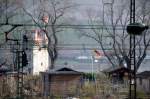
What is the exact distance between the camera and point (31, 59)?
3406cm

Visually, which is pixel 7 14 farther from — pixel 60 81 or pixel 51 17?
pixel 60 81

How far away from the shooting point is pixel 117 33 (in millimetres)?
31594

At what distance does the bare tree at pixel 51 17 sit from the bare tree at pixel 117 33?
202cm

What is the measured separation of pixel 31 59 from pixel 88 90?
1036cm

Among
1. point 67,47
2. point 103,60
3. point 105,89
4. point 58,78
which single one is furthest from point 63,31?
point 105,89

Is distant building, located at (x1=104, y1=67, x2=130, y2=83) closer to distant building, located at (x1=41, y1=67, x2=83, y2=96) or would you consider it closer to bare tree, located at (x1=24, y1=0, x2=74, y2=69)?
distant building, located at (x1=41, y1=67, x2=83, y2=96)

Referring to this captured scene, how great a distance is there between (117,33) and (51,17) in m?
4.57

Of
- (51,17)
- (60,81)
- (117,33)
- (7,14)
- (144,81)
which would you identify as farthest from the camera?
(117,33)

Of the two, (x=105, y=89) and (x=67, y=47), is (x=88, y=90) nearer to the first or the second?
(x=105, y=89)

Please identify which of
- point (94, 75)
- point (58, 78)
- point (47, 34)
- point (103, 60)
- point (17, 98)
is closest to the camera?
point (17, 98)

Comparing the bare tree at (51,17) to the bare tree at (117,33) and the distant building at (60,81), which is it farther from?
the distant building at (60,81)

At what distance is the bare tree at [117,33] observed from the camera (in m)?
30.2

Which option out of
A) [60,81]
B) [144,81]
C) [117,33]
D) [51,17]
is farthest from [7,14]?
[144,81]

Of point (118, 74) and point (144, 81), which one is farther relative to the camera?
point (144, 81)
